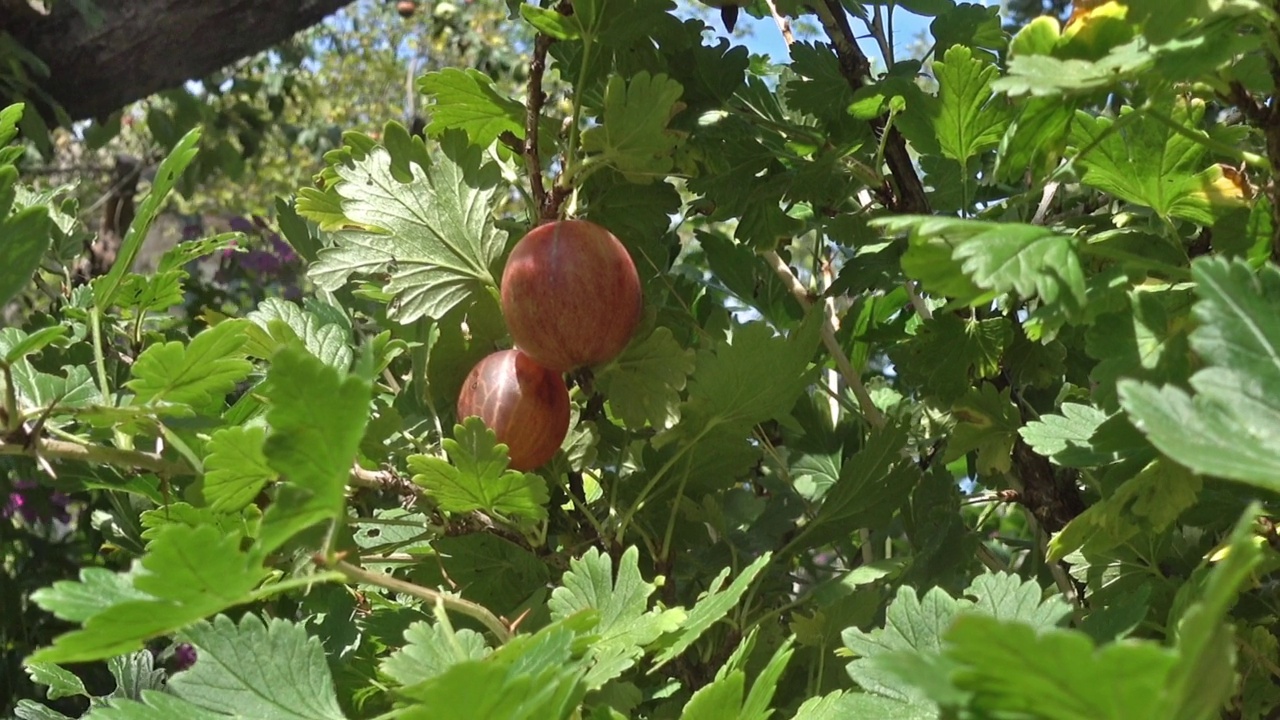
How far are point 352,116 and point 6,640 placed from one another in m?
4.95

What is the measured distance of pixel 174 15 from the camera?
2.07 meters

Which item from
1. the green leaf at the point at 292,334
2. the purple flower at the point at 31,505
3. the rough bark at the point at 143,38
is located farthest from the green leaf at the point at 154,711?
the rough bark at the point at 143,38

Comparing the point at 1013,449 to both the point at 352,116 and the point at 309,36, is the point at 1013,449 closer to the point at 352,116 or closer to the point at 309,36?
the point at 309,36

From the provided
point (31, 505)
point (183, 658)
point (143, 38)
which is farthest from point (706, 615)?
point (143, 38)

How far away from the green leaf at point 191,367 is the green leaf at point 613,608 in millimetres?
196

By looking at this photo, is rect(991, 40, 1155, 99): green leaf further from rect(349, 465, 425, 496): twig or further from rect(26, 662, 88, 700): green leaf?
rect(26, 662, 88, 700): green leaf

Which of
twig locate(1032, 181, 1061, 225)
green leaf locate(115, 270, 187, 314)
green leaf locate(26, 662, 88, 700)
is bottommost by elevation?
green leaf locate(26, 662, 88, 700)

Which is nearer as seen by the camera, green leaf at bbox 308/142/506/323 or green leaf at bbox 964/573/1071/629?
green leaf at bbox 964/573/1071/629

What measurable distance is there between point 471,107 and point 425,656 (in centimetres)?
37

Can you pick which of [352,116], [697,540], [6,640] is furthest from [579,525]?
[352,116]

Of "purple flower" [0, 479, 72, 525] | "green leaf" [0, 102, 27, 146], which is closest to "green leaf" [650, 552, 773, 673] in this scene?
"green leaf" [0, 102, 27, 146]

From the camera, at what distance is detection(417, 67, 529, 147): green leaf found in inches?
26.4

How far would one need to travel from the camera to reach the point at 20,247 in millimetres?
479

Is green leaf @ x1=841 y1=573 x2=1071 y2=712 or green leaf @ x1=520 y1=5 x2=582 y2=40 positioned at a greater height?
green leaf @ x1=520 y1=5 x2=582 y2=40
